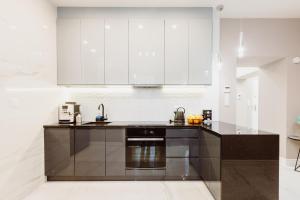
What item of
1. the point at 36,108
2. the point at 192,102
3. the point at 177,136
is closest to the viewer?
the point at 36,108

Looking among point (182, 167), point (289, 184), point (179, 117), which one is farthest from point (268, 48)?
point (182, 167)

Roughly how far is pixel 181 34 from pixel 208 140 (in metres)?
1.74

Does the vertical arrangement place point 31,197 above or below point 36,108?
below

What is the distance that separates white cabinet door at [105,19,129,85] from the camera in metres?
2.94

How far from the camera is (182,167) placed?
8.73 feet

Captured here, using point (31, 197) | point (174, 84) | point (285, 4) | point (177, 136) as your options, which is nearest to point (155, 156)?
point (177, 136)

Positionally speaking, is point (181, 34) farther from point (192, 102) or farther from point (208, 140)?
point (208, 140)

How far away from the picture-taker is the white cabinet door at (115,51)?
2.94 metres

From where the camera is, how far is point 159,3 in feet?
9.46

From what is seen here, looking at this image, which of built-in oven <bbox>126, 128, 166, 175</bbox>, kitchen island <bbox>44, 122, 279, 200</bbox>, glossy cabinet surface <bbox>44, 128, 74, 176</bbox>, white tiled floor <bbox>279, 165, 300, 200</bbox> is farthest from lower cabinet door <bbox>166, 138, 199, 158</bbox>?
glossy cabinet surface <bbox>44, 128, 74, 176</bbox>

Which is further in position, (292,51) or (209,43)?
(292,51)

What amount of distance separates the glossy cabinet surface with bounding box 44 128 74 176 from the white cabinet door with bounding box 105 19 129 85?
104cm

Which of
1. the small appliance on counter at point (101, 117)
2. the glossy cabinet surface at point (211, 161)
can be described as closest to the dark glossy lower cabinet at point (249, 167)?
the glossy cabinet surface at point (211, 161)

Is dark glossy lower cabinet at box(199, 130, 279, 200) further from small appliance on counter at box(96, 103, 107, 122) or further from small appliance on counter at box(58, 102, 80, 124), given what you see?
small appliance on counter at box(58, 102, 80, 124)
